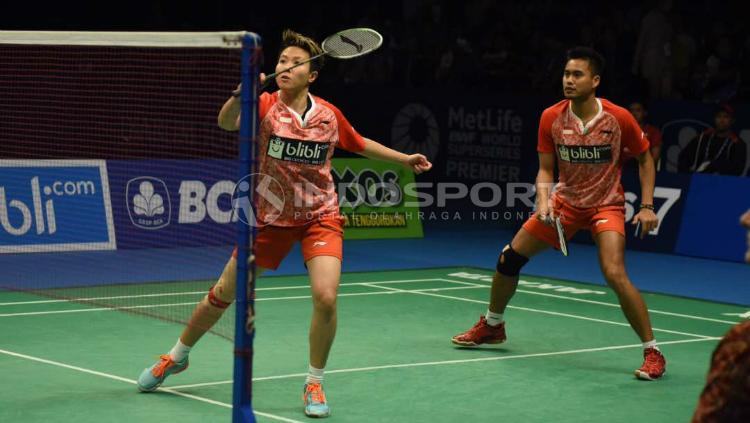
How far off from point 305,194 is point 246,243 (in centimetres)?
153

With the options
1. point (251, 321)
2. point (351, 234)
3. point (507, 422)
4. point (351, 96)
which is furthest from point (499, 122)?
point (251, 321)

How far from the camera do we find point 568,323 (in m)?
10.8

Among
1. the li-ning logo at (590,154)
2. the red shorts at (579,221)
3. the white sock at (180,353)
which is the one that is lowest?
the white sock at (180,353)

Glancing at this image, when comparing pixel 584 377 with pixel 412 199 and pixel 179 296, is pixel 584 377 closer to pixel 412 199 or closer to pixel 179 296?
pixel 179 296

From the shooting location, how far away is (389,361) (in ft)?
29.3

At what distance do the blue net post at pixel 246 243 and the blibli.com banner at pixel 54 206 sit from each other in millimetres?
8285

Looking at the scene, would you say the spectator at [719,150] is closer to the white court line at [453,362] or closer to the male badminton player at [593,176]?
the white court line at [453,362]

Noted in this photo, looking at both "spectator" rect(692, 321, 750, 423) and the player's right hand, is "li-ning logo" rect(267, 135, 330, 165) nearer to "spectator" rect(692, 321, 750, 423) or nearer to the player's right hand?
the player's right hand

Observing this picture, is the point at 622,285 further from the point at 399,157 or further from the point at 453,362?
the point at 399,157

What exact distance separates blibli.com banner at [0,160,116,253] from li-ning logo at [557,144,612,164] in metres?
6.72

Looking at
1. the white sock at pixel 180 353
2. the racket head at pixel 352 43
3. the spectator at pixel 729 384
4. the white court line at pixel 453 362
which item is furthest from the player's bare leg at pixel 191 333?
the spectator at pixel 729 384

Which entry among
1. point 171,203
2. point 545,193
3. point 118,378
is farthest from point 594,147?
point 171,203

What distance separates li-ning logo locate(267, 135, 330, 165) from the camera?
723 cm

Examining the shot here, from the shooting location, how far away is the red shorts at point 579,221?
8.84 meters
